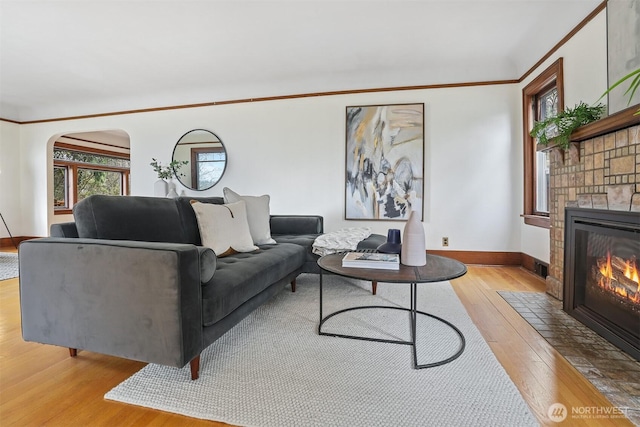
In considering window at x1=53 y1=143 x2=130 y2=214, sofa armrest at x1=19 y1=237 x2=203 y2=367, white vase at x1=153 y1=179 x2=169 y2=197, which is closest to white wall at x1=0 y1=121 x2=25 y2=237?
window at x1=53 y1=143 x2=130 y2=214

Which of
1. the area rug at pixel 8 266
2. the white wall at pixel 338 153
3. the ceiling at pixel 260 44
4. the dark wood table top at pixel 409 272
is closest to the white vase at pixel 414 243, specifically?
the dark wood table top at pixel 409 272

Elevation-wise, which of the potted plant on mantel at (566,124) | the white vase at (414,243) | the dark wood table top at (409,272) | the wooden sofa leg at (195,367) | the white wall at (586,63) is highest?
the white wall at (586,63)

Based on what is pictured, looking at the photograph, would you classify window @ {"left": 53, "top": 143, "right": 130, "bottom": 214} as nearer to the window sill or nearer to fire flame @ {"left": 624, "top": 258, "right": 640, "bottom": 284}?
the window sill

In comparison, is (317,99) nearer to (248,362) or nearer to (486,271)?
(486,271)

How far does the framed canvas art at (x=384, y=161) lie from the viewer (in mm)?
4012

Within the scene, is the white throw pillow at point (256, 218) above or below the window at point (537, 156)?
below

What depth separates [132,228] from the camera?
1.86m

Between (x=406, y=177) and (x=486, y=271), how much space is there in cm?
140

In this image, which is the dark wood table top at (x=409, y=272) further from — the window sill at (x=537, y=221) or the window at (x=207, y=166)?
the window at (x=207, y=166)

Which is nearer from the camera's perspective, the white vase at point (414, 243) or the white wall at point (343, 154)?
the white vase at point (414, 243)

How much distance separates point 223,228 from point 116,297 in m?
0.90

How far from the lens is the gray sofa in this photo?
135cm

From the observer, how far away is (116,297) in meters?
1.43

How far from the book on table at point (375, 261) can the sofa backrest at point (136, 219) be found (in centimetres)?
112
